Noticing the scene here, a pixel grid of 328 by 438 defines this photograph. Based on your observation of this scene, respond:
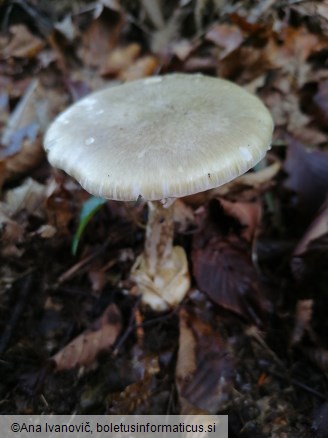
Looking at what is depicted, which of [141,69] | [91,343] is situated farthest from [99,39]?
[91,343]

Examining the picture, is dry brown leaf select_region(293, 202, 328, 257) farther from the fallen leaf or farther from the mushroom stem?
the fallen leaf

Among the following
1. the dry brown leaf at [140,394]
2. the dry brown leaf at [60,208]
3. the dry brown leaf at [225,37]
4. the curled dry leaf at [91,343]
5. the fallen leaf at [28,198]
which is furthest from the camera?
the dry brown leaf at [225,37]

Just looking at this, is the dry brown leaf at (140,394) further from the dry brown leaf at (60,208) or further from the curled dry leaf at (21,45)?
the curled dry leaf at (21,45)

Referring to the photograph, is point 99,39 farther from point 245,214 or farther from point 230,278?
point 230,278

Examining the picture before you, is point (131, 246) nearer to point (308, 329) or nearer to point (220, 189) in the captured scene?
point (220, 189)

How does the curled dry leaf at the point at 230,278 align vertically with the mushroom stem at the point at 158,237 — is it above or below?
below

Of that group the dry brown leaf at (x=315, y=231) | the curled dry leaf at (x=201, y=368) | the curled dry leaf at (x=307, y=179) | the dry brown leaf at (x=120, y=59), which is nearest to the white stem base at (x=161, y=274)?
the curled dry leaf at (x=201, y=368)

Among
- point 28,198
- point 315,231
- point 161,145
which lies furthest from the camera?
point 28,198
